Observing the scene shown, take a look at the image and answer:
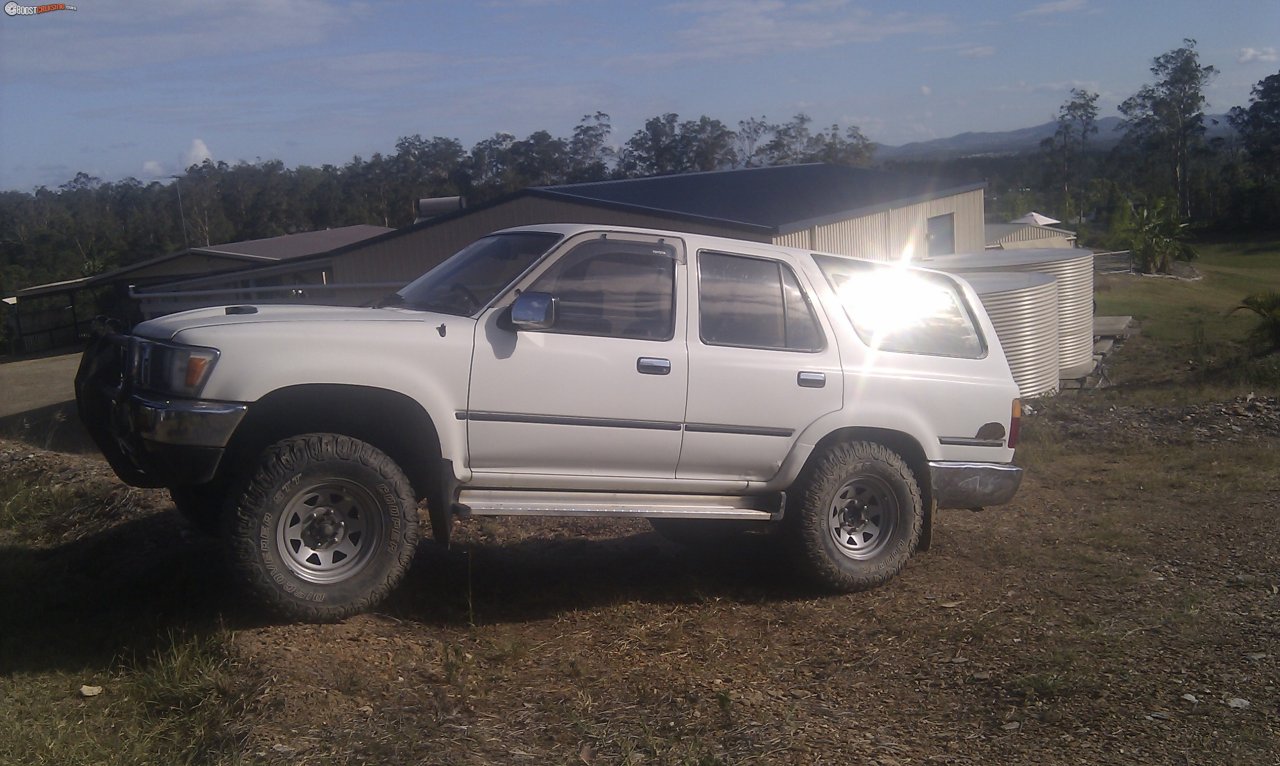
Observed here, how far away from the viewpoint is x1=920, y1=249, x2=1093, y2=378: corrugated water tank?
20.4 metres

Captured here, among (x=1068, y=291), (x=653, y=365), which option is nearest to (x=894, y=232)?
(x=1068, y=291)

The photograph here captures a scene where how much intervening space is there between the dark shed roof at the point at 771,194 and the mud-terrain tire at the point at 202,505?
15.6 metres

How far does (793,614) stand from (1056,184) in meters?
84.6

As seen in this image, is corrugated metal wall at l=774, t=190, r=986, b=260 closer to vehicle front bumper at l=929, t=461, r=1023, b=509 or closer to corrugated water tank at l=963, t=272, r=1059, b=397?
corrugated water tank at l=963, t=272, r=1059, b=397

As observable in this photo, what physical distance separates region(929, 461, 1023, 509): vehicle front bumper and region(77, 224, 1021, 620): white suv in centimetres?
1

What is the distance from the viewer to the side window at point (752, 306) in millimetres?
5926

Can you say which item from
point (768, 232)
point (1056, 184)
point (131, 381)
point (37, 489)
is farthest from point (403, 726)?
point (1056, 184)

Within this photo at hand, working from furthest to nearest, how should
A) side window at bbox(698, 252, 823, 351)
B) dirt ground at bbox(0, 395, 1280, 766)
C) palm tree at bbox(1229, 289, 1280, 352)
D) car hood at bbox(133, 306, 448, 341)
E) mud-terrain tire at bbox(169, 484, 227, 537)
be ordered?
palm tree at bbox(1229, 289, 1280, 352) < side window at bbox(698, 252, 823, 351) < mud-terrain tire at bbox(169, 484, 227, 537) < car hood at bbox(133, 306, 448, 341) < dirt ground at bbox(0, 395, 1280, 766)

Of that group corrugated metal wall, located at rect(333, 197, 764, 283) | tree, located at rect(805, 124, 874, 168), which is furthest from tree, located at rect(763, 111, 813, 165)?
corrugated metal wall, located at rect(333, 197, 764, 283)

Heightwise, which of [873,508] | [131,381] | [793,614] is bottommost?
[793,614]

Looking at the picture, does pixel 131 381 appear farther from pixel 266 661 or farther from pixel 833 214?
pixel 833 214

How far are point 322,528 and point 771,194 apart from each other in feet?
68.2

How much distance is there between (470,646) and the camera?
5125 mm

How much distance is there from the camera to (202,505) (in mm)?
5445
